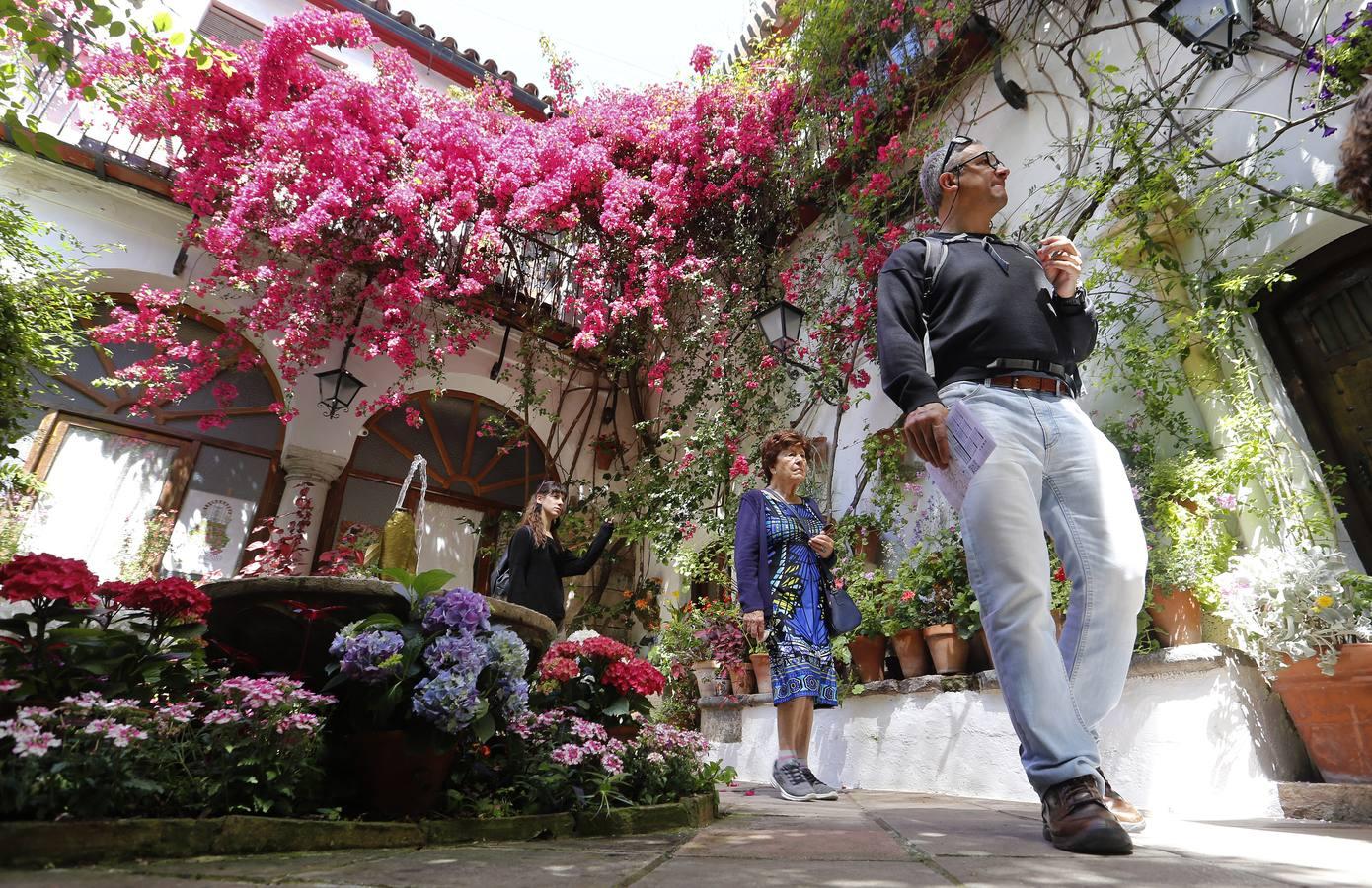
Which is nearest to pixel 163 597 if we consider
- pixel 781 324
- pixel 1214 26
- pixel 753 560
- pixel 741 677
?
pixel 753 560

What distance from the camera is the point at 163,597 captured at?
5.85ft

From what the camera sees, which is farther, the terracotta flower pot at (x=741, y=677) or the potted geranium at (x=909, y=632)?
the terracotta flower pot at (x=741, y=677)

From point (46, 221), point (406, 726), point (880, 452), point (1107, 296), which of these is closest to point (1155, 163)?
point (1107, 296)

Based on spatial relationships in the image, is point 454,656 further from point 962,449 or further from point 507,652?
point 962,449

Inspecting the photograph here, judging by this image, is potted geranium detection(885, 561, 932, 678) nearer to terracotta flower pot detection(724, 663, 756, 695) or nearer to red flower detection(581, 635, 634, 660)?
terracotta flower pot detection(724, 663, 756, 695)

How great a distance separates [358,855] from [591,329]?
5116mm

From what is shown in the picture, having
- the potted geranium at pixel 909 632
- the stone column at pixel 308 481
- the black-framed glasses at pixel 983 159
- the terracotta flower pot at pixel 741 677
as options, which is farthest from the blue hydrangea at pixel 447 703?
the stone column at pixel 308 481

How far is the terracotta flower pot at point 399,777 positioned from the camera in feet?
5.92

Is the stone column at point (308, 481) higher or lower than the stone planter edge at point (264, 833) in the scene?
higher

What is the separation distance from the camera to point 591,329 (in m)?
6.24

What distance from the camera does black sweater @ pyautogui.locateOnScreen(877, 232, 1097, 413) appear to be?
1828 mm

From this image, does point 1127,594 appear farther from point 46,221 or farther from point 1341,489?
point 46,221

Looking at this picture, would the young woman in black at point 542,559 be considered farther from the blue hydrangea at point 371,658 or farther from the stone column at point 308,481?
the stone column at point 308,481

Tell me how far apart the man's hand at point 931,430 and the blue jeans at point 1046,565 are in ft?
0.33
